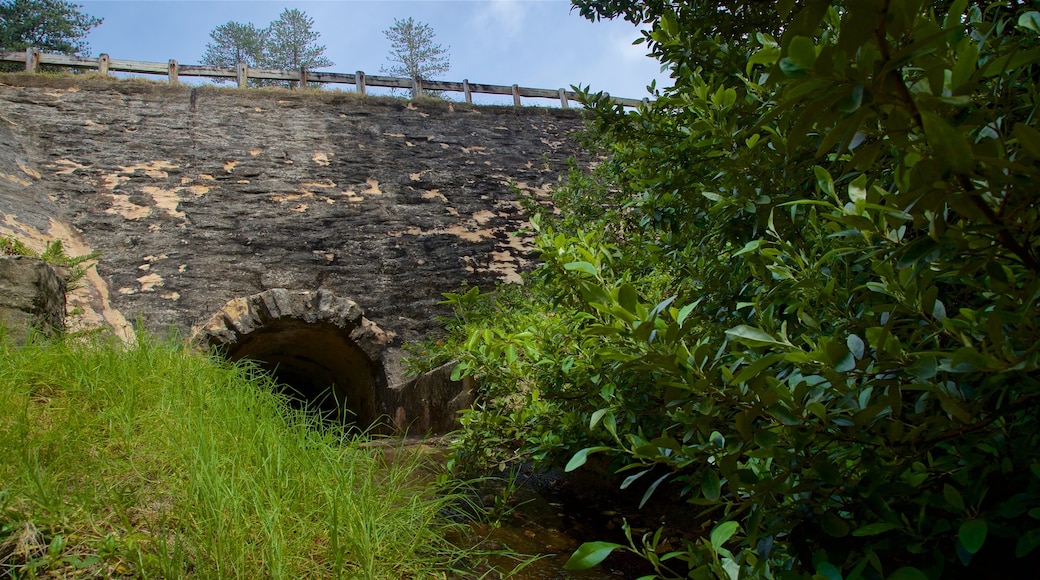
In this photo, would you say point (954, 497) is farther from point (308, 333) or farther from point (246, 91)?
point (246, 91)

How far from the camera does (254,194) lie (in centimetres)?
866

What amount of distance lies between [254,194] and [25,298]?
460cm

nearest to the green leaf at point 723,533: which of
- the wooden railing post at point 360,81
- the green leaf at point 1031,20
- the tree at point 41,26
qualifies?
the green leaf at point 1031,20

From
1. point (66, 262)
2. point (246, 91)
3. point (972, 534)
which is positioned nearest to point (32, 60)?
point (246, 91)

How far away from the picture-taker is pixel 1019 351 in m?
0.91

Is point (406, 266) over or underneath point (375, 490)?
over

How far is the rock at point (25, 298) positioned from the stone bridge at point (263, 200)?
1863mm

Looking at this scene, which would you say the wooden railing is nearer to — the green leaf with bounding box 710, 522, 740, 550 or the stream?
the stream

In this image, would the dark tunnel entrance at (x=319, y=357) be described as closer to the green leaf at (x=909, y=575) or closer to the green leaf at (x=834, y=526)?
the green leaf at (x=834, y=526)

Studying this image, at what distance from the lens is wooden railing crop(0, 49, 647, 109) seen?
9914 mm

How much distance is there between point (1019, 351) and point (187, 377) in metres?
3.70

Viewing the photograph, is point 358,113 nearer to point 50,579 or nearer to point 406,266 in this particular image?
point 406,266

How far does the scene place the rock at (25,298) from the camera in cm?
405

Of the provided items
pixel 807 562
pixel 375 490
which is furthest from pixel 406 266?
pixel 807 562
